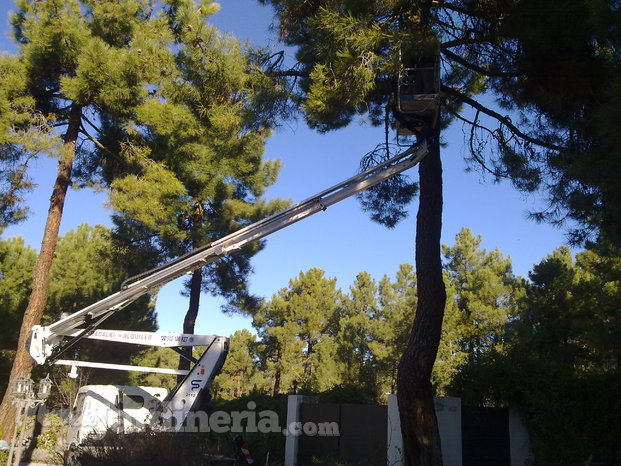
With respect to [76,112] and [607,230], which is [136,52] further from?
[607,230]

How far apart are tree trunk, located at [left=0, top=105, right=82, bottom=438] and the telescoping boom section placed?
2.25 metres

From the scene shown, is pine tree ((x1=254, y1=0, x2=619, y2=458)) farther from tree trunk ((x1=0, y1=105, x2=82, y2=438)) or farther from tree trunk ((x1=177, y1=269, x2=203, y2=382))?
tree trunk ((x1=177, y1=269, x2=203, y2=382))

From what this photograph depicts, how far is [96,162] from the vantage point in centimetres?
1523

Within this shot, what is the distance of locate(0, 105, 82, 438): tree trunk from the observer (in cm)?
1159

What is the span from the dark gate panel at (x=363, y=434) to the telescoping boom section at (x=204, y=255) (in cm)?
434

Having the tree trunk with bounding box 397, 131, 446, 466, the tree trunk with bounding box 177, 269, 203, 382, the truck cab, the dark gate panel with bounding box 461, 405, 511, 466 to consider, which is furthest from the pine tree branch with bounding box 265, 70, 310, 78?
the tree trunk with bounding box 177, 269, 203, 382

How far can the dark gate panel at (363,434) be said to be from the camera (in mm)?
10508

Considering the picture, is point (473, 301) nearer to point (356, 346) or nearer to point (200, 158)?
point (356, 346)

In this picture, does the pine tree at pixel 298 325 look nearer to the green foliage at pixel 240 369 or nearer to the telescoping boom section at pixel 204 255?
the green foliage at pixel 240 369

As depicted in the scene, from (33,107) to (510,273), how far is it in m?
26.3

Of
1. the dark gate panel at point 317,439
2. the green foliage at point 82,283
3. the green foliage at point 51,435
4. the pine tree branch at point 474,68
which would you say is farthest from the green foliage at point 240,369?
the pine tree branch at point 474,68

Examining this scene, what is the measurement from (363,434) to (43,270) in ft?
26.2

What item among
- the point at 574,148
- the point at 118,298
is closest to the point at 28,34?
the point at 118,298

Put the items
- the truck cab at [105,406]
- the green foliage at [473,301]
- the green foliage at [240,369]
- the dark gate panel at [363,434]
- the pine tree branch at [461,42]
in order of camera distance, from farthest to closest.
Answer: the green foliage at [240,369]
the green foliage at [473,301]
the truck cab at [105,406]
the dark gate panel at [363,434]
the pine tree branch at [461,42]
